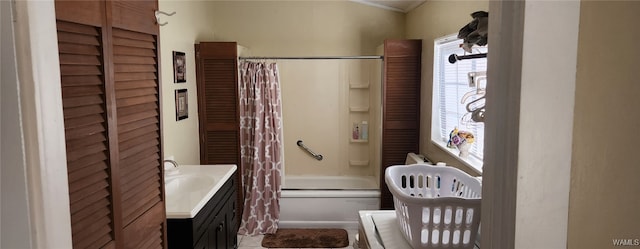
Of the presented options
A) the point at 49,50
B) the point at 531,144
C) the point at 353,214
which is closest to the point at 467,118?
the point at 353,214

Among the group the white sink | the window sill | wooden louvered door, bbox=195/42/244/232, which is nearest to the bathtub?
wooden louvered door, bbox=195/42/244/232

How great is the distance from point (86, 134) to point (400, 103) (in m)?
3.05

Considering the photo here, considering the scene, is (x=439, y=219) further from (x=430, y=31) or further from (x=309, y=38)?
(x=309, y=38)

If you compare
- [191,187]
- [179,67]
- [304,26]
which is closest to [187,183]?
[191,187]

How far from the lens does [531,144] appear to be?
0.69 meters

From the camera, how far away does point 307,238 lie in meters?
3.74

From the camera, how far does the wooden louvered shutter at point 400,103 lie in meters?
3.79

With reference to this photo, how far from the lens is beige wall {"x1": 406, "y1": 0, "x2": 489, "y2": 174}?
9.33 feet

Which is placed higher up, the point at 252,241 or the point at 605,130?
the point at 605,130

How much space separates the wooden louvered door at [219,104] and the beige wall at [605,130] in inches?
128

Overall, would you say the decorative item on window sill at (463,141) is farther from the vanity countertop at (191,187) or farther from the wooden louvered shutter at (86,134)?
the wooden louvered shutter at (86,134)

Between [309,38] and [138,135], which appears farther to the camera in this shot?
[309,38]

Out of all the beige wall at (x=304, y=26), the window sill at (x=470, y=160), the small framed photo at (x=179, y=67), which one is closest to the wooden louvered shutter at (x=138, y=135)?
the small framed photo at (x=179, y=67)

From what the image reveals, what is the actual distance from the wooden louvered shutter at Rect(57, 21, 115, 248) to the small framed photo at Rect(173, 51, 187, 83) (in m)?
1.96
